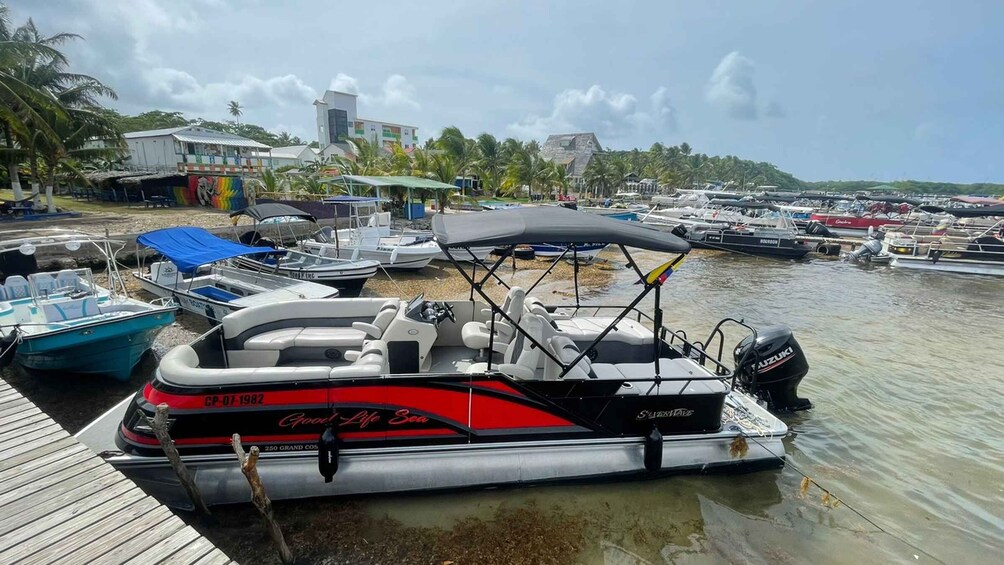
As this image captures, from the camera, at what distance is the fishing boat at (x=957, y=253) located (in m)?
19.3

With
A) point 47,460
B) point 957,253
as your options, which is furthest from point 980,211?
point 47,460

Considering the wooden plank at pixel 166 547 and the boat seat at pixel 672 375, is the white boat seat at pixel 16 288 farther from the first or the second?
the boat seat at pixel 672 375

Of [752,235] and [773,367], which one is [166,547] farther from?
[752,235]

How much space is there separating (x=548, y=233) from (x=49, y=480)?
4118mm

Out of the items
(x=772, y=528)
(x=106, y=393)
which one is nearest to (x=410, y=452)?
(x=772, y=528)

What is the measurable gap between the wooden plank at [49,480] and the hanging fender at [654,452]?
460 centimetres

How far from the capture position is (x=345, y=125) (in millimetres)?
66750

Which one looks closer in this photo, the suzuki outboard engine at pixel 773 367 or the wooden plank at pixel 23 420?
the wooden plank at pixel 23 420

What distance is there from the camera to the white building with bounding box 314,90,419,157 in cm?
6550

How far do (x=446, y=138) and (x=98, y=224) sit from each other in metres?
24.8

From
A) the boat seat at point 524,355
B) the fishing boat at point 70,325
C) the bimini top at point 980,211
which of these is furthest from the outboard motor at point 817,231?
the fishing boat at point 70,325

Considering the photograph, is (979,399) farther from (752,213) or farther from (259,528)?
(752,213)

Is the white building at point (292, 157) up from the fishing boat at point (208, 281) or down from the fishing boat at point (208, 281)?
up

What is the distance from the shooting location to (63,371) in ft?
21.9
